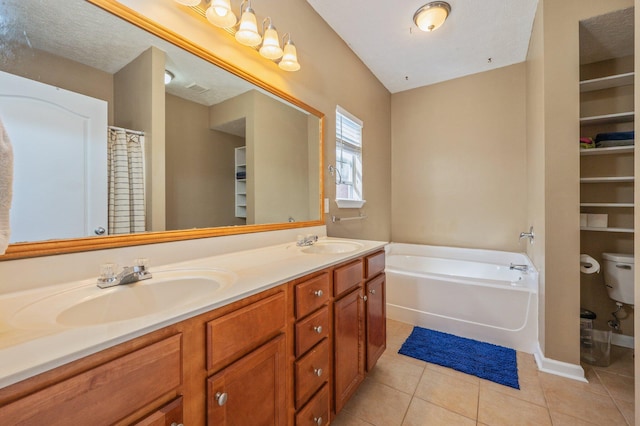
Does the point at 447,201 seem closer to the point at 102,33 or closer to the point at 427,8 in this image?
the point at 427,8

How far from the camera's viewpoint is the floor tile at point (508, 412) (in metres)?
1.37

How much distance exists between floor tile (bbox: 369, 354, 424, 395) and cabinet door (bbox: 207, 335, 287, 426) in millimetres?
991

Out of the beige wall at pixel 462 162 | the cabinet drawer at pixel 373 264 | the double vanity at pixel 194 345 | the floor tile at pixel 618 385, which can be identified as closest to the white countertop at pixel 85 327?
the double vanity at pixel 194 345

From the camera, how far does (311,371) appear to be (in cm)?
108

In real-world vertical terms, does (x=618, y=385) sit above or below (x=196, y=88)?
below

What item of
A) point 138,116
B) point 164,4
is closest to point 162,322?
point 138,116

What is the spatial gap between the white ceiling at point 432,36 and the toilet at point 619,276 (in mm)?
2041

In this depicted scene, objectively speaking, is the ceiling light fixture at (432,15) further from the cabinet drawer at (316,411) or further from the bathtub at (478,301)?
the cabinet drawer at (316,411)

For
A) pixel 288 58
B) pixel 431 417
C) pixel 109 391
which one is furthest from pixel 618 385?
pixel 288 58

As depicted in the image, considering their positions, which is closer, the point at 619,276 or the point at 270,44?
the point at 270,44

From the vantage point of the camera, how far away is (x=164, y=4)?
1103 millimetres

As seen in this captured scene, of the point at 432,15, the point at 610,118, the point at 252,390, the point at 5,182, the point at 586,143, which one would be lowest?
the point at 252,390

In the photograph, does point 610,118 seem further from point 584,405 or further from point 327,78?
point 327,78

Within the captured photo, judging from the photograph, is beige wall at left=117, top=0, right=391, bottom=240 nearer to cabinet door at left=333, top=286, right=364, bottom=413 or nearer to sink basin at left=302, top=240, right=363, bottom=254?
sink basin at left=302, top=240, right=363, bottom=254
